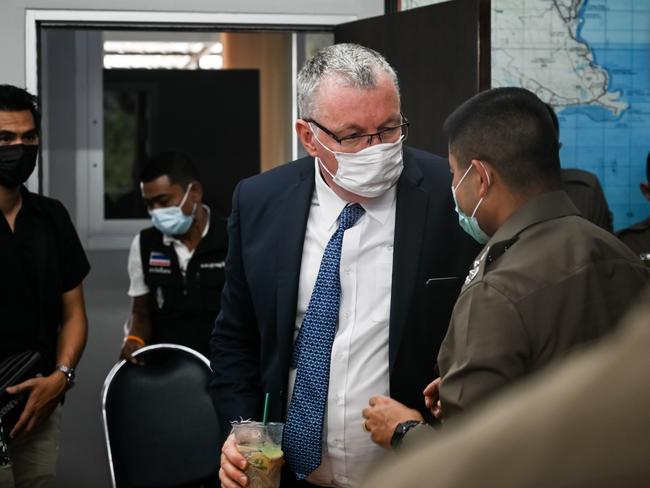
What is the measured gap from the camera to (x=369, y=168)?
2008 millimetres

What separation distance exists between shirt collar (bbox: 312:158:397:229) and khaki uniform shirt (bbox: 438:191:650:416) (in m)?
0.52

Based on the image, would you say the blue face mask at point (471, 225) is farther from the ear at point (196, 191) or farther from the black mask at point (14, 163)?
the ear at point (196, 191)

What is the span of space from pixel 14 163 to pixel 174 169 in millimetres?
1253

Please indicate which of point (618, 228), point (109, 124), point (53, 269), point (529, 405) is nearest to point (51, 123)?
point (109, 124)

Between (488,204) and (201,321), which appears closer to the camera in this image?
(488,204)

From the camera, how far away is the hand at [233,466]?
180cm

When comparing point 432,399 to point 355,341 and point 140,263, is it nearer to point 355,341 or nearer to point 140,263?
point 355,341

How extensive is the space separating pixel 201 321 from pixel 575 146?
174 cm

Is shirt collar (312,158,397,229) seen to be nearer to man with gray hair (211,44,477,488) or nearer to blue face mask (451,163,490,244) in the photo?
man with gray hair (211,44,477,488)

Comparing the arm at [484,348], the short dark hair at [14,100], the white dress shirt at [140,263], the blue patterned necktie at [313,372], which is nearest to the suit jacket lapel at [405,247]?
the blue patterned necktie at [313,372]

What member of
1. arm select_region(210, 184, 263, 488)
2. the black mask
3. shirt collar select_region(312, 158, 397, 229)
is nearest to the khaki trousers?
the black mask

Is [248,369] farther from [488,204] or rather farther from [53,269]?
[53,269]

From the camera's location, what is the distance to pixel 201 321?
3.95 metres

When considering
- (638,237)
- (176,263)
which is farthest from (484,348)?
(176,263)
